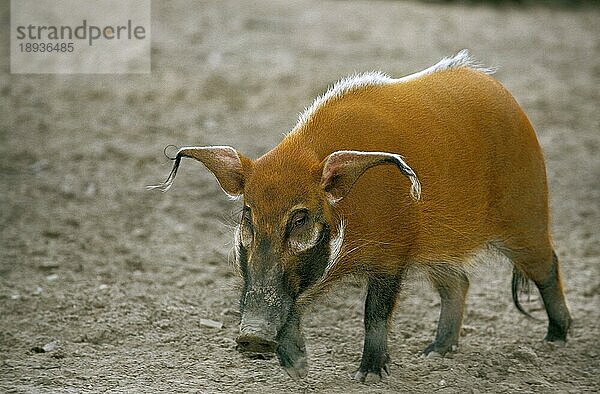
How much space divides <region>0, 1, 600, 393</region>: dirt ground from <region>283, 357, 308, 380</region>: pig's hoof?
7.9 inches

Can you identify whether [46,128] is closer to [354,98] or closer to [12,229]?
[12,229]

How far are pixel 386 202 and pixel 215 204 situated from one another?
3266mm

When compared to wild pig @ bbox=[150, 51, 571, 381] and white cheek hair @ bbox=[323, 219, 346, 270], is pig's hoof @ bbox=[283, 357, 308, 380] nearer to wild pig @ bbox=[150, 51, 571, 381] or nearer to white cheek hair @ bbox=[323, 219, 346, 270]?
wild pig @ bbox=[150, 51, 571, 381]

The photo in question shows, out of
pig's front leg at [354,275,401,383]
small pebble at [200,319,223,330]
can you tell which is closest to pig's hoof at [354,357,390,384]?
pig's front leg at [354,275,401,383]

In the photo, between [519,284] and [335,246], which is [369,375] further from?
[519,284]

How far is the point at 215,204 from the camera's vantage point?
765 centimetres

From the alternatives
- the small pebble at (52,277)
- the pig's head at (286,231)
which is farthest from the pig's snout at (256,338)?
the small pebble at (52,277)

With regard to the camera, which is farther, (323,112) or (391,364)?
(391,364)

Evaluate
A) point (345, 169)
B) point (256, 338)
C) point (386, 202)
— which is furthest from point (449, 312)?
point (256, 338)

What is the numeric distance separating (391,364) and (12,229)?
3245 mm

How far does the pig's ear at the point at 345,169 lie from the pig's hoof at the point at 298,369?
797mm

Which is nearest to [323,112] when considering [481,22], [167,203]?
[167,203]

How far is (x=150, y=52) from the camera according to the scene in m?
10.7

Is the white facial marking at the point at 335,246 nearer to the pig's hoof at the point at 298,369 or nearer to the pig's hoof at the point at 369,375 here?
the pig's hoof at the point at 298,369
